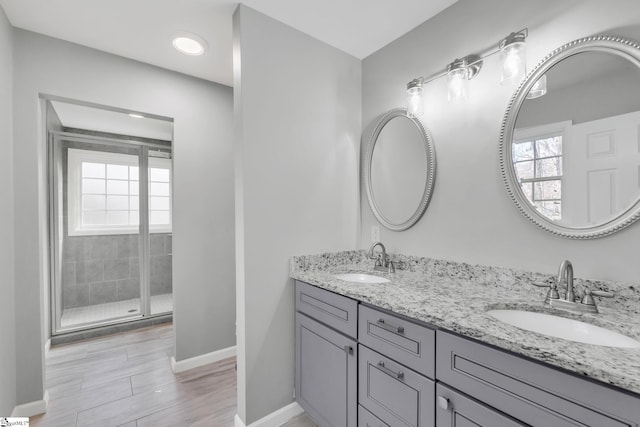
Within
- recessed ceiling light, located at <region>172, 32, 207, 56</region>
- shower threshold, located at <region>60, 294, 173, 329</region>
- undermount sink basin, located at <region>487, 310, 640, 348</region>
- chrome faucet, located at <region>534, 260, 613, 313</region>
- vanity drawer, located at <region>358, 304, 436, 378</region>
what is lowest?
shower threshold, located at <region>60, 294, 173, 329</region>

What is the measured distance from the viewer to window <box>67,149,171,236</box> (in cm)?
328

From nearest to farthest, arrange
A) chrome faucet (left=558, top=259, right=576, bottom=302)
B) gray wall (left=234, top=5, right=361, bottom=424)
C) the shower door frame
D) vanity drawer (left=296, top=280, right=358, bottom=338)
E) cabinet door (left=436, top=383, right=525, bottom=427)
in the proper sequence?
cabinet door (left=436, top=383, right=525, bottom=427) → chrome faucet (left=558, top=259, right=576, bottom=302) → vanity drawer (left=296, top=280, right=358, bottom=338) → gray wall (left=234, top=5, right=361, bottom=424) → the shower door frame

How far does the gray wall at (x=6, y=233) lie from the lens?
5.16ft

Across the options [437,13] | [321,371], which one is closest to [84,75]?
[437,13]

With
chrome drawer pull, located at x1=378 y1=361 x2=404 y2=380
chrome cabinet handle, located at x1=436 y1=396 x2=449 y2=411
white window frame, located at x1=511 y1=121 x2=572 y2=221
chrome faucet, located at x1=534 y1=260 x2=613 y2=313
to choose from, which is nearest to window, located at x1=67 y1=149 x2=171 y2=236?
chrome drawer pull, located at x1=378 y1=361 x2=404 y2=380

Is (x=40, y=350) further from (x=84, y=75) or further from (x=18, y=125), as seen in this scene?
(x=84, y=75)

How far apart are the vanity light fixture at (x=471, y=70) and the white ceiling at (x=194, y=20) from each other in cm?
41

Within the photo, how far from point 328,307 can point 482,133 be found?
128 cm

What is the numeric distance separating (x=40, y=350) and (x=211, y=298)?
1.12m

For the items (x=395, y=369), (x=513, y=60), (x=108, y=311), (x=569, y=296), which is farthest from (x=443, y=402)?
(x=108, y=311)

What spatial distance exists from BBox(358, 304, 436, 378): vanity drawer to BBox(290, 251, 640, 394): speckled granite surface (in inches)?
2.2

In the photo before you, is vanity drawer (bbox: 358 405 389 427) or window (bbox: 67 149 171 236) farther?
window (bbox: 67 149 171 236)

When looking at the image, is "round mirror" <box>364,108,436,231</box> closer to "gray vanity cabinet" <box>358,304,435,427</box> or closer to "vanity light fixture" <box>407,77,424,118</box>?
"vanity light fixture" <box>407,77,424,118</box>

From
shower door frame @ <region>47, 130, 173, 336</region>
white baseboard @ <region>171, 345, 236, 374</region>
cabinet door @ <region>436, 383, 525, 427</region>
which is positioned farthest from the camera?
shower door frame @ <region>47, 130, 173, 336</region>
